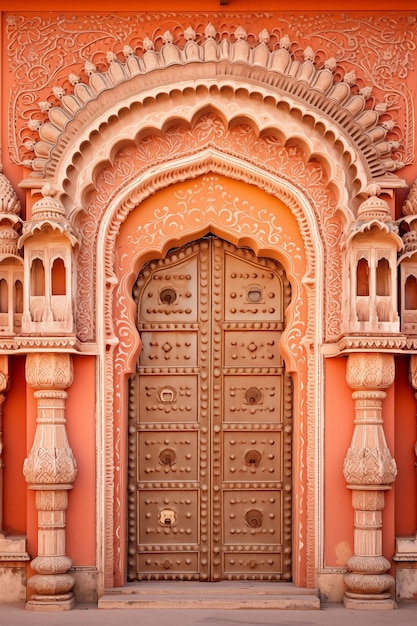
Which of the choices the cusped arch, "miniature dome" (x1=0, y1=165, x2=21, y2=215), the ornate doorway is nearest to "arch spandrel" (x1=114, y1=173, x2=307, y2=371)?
the cusped arch

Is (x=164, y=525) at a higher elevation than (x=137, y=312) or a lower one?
lower

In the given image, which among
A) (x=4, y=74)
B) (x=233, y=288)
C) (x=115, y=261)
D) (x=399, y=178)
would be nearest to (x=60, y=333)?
(x=115, y=261)

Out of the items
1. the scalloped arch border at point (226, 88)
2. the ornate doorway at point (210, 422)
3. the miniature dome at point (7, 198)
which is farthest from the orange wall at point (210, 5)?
the ornate doorway at point (210, 422)

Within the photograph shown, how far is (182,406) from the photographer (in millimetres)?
7395

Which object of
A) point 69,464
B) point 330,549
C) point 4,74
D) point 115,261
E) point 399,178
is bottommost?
point 330,549

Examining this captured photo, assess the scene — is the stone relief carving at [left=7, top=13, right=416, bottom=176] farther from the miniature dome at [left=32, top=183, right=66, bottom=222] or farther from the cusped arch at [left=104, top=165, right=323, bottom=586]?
the cusped arch at [left=104, top=165, right=323, bottom=586]

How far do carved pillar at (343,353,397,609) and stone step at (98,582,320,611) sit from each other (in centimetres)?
31

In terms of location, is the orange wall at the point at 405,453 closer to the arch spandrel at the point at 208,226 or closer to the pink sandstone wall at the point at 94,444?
the pink sandstone wall at the point at 94,444

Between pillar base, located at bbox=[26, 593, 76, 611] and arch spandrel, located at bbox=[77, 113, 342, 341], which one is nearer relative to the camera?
pillar base, located at bbox=[26, 593, 76, 611]

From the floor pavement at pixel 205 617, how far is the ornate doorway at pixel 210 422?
57cm

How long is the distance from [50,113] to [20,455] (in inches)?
83.5

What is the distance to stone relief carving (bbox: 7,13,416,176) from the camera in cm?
718

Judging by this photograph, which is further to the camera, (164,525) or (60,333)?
(164,525)

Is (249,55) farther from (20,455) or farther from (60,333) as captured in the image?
(20,455)
